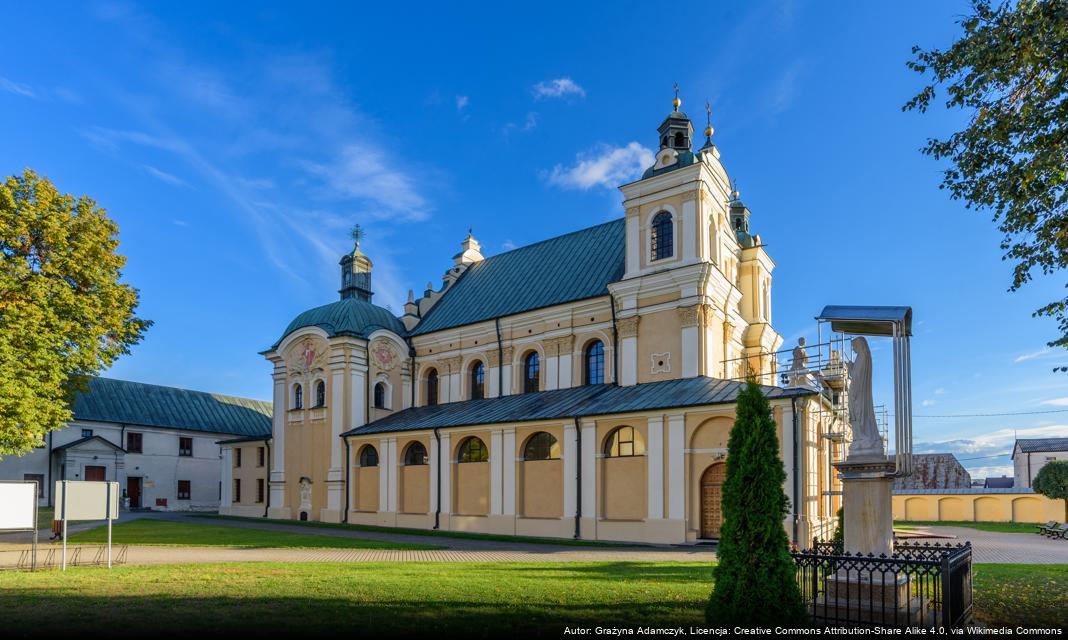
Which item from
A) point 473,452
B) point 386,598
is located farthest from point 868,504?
point 473,452

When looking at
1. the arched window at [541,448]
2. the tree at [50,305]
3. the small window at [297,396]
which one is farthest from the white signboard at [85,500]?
the small window at [297,396]

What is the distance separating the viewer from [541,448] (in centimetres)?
2905

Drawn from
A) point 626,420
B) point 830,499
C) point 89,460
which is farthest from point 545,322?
point 89,460

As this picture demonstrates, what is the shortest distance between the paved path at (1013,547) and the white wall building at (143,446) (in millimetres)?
42896

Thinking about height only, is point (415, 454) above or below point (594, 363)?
below

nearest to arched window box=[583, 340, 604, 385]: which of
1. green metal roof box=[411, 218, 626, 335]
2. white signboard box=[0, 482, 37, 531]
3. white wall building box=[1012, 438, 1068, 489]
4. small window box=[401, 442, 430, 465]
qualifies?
green metal roof box=[411, 218, 626, 335]

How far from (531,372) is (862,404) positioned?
2298cm

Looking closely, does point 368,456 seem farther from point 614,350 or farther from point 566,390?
point 614,350

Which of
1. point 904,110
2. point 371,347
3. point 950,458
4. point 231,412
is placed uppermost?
point 904,110

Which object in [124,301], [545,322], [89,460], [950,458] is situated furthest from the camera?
[950,458]

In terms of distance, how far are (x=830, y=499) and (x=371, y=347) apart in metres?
21.9

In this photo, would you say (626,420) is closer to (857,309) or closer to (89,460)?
(857,309)

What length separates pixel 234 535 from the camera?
26.2 m

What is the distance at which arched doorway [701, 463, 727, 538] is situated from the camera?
24547 millimetres
